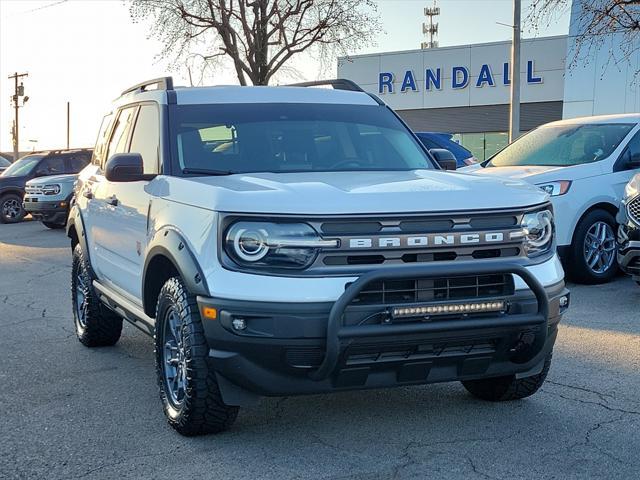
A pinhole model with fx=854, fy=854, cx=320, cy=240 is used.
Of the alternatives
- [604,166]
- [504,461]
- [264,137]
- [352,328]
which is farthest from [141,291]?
[604,166]

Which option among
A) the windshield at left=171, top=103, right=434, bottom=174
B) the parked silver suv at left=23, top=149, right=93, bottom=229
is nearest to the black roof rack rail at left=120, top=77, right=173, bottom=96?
the windshield at left=171, top=103, right=434, bottom=174

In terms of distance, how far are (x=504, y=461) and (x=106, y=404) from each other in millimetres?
2398

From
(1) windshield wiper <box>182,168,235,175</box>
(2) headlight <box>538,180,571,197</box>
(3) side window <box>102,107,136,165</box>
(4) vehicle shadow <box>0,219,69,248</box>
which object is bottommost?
(4) vehicle shadow <box>0,219,69,248</box>

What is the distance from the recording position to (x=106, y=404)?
5.09 meters

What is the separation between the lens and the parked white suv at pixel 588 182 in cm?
880

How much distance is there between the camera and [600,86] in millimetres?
26500

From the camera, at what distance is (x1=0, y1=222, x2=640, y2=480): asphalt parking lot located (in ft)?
13.0

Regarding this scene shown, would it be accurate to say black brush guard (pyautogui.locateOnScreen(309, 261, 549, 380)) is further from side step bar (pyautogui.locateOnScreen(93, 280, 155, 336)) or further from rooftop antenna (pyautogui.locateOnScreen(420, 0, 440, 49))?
rooftop antenna (pyautogui.locateOnScreen(420, 0, 440, 49))

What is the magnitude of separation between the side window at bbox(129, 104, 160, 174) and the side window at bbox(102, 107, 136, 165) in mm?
214

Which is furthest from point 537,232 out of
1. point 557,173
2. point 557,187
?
point 557,173

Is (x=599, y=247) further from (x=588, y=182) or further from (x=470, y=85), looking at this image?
(x=470, y=85)

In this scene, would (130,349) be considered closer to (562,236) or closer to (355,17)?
(562,236)

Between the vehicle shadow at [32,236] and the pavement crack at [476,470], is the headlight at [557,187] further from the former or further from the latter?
the vehicle shadow at [32,236]

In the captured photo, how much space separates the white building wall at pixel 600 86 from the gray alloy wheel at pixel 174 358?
76.8 ft
